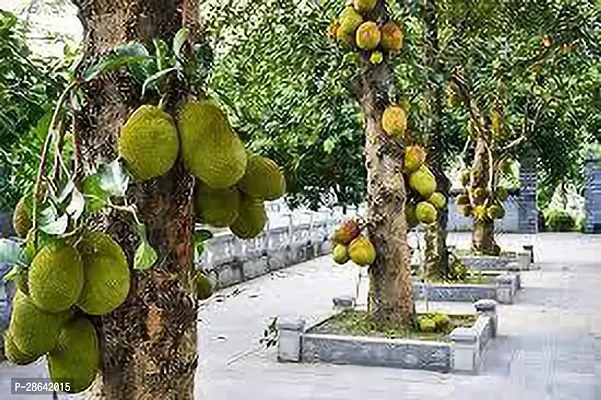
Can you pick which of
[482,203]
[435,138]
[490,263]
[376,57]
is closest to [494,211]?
[482,203]

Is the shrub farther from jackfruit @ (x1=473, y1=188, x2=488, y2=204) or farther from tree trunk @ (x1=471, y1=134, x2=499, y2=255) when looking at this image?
jackfruit @ (x1=473, y1=188, x2=488, y2=204)

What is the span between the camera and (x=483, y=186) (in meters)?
10.5

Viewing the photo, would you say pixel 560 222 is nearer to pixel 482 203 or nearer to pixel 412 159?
pixel 482 203

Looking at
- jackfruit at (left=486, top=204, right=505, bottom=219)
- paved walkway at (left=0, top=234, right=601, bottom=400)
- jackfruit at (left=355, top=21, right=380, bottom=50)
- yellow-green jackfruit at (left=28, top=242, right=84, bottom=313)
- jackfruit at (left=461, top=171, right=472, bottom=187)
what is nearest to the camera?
yellow-green jackfruit at (left=28, top=242, right=84, bottom=313)

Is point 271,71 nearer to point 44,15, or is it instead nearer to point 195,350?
point 44,15

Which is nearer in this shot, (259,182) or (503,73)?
(259,182)

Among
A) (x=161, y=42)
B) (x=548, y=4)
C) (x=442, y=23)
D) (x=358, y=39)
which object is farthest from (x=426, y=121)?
(x=161, y=42)

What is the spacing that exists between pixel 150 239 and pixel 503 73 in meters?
6.94

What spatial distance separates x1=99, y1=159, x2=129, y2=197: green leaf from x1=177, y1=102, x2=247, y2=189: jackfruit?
11 cm

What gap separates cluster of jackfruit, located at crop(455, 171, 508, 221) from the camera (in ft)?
33.7

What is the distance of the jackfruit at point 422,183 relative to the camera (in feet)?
19.5

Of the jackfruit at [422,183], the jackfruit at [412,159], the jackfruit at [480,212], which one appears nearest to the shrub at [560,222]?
the jackfruit at [480,212]

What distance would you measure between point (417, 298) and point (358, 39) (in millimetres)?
3592

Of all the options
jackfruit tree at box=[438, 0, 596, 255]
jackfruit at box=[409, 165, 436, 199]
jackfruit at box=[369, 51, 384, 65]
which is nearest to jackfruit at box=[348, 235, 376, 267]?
jackfruit at box=[409, 165, 436, 199]
